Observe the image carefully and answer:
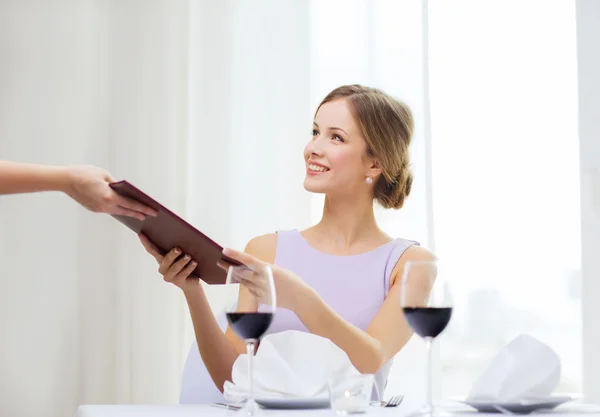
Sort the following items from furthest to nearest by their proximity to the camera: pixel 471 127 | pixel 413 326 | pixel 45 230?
1. pixel 471 127
2. pixel 45 230
3. pixel 413 326

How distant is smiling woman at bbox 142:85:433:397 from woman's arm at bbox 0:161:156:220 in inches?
19.2

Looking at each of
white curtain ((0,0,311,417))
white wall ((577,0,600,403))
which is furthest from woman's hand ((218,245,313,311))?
white wall ((577,0,600,403))

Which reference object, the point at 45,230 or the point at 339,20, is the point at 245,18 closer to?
the point at 339,20

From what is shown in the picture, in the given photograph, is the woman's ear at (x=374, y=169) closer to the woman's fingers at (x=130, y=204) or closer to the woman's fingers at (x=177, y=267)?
the woman's fingers at (x=177, y=267)

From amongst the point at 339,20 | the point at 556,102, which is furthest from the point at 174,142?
the point at 556,102

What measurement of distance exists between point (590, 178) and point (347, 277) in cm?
109

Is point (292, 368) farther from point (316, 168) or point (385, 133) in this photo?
point (385, 133)

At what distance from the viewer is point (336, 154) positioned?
2.08 m

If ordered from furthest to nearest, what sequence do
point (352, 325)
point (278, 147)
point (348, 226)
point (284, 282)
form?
1. point (278, 147)
2. point (348, 226)
3. point (352, 325)
4. point (284, 282)

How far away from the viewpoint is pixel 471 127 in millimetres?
2719

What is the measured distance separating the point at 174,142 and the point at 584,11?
154 centimetres

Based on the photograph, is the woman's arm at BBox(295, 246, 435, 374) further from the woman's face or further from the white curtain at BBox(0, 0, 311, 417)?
the white curtain at BBox(0, 0, 311, 417)

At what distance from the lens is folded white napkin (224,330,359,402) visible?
50.0 inches

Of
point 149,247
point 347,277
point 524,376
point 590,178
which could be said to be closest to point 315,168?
point 347,277
